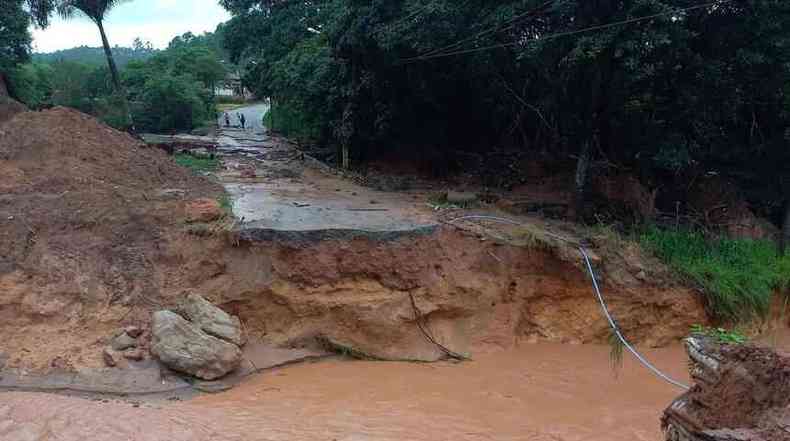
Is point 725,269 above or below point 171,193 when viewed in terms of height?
below

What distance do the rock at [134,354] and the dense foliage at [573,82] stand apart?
7.10 m

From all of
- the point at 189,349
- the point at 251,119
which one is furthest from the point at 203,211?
the point at 251,119

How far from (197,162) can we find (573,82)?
9485mm

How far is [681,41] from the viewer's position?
875 centimetres

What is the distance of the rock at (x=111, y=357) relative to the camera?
6.84 meters

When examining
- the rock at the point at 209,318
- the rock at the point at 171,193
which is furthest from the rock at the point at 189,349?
the rock at the point at 171,193

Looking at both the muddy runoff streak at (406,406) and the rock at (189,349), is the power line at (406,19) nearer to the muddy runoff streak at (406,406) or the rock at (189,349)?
the muddy runoff streak at (406,406)

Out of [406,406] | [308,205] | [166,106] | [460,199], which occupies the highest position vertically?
[166,106]

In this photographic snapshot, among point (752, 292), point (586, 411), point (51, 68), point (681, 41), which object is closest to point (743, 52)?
point (681, 41)

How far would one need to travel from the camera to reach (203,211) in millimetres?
8742

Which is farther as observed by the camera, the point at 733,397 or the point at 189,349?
the point at 189,349

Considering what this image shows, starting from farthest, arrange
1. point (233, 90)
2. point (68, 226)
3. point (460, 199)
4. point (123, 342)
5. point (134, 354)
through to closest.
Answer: point (233, 90) < point (460, 199) < point (68, 226) < point (123, 342) < point (134, 354)

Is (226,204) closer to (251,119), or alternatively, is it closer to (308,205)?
(308,205)

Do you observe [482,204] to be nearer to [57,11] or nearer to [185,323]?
[185,323]
